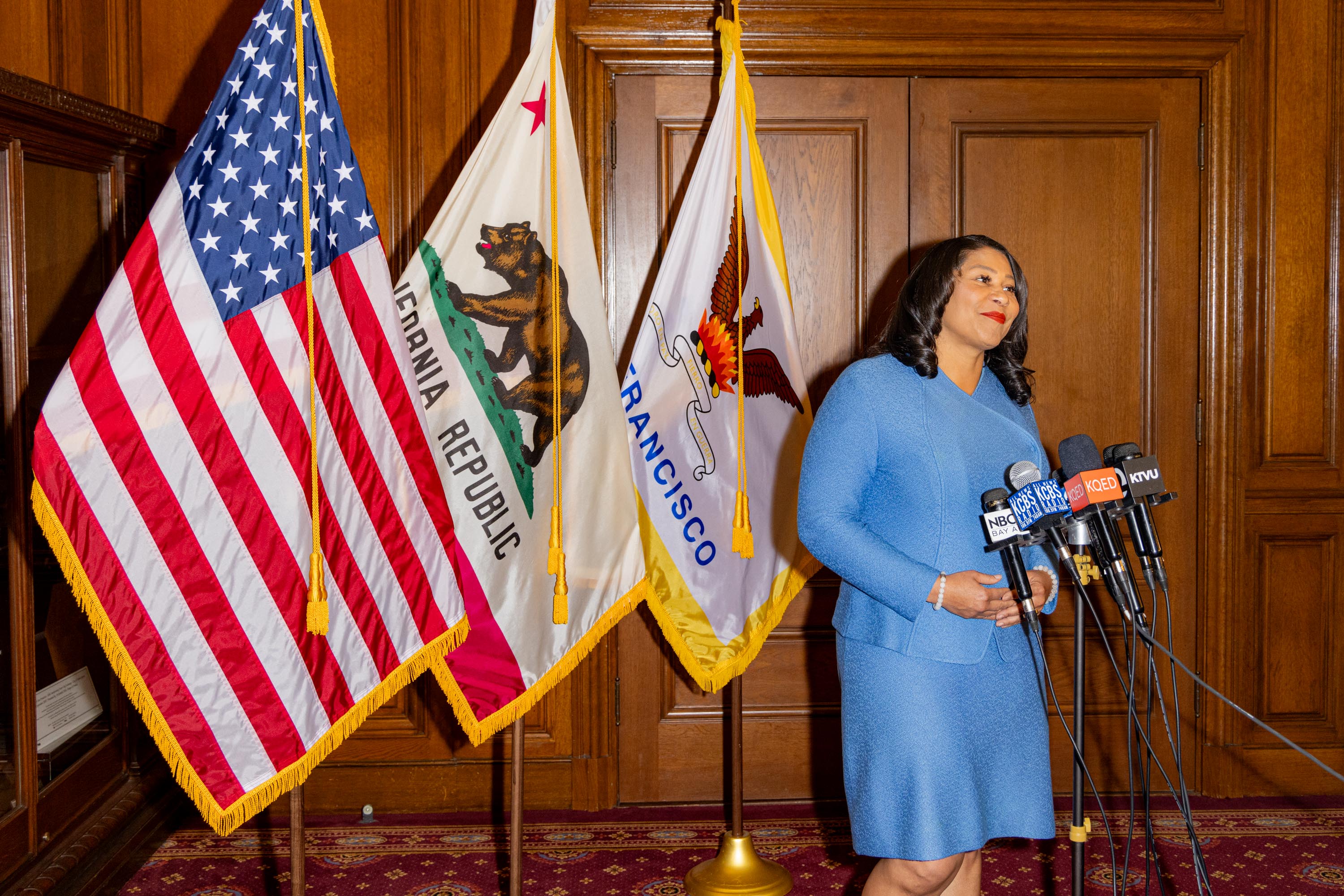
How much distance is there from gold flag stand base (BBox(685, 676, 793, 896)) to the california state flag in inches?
23.4

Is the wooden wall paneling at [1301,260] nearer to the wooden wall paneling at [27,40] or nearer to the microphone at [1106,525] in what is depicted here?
the microphone at [1106,525]

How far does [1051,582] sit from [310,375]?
4.66ft

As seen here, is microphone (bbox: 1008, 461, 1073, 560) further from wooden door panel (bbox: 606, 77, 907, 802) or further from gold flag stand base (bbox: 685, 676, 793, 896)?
wooden door panel (bbox: 606, 77, 907, 802)

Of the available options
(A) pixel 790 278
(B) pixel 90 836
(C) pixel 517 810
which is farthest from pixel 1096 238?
(B) pixel 90 836

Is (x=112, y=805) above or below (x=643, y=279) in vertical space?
below

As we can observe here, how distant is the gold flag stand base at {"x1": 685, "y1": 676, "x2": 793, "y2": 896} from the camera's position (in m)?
2.91

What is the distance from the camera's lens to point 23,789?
2.68 meters

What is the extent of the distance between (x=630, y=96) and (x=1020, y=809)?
8.27 feet

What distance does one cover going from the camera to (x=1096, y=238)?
3.67 m

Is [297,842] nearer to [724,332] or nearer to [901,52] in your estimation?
[724,332]

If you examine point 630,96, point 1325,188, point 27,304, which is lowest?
point 27,304

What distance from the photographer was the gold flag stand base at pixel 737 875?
2906mm

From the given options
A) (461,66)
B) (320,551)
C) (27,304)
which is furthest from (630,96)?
(320,551)

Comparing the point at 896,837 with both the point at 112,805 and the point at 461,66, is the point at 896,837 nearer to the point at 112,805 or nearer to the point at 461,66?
the point at 112,805
